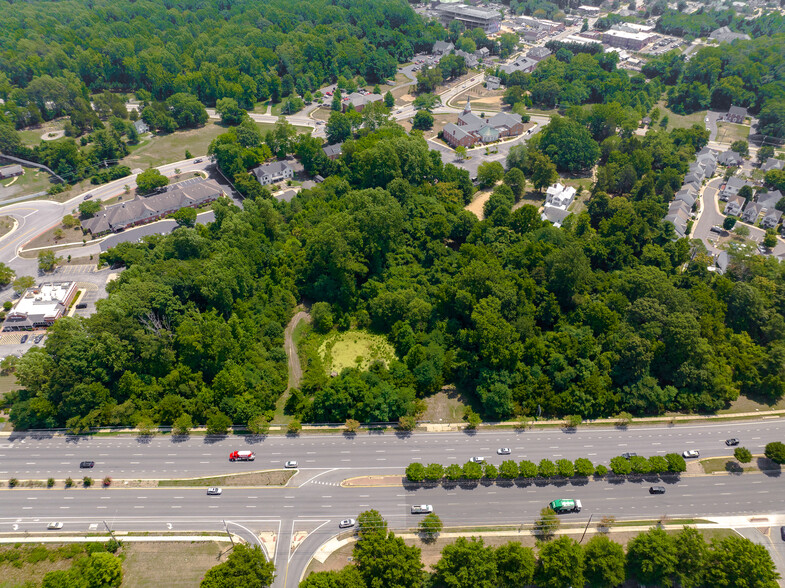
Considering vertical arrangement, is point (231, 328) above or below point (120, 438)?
above

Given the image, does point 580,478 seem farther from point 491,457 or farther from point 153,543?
point 153,543

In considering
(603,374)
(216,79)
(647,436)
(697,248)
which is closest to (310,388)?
(603,374)

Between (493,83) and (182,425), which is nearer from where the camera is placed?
(182,425)

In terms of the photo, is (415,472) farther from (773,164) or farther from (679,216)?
(773,164)

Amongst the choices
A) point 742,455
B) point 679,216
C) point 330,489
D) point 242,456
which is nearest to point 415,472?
point 330,489

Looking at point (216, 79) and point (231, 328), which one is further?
point (216, 79)

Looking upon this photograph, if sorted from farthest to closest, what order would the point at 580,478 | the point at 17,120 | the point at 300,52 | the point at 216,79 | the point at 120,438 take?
the point at 300,52
the point at 216,79
the point at 17,120
the point at 120,438
the point at 580,478

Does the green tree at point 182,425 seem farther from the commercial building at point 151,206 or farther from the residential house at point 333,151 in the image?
the residential house at point 333,151
